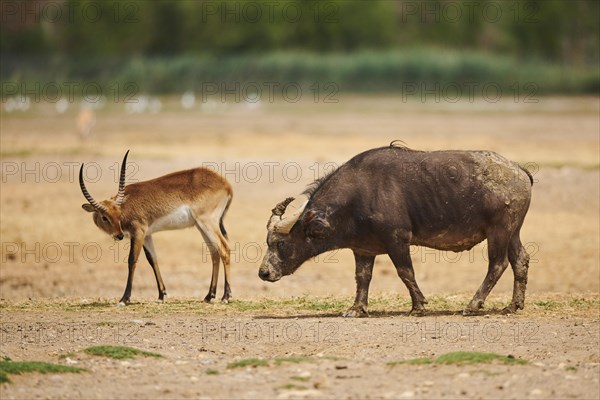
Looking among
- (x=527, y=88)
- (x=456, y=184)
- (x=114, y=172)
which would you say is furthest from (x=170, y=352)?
(x=527, y=88)

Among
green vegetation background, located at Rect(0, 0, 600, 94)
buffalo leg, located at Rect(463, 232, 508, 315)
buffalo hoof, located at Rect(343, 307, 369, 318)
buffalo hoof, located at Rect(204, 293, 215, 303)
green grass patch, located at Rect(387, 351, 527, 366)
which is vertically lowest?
buffalo hoof, located at Rect(204, 293, 215, 303)

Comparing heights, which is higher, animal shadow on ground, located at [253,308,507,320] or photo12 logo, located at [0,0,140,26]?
photo12 logo, located at [0,0,140,26]

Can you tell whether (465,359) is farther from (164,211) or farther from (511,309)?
(164,211)

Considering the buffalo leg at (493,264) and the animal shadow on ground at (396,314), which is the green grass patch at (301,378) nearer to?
the animal shadow on ground at (396,314)

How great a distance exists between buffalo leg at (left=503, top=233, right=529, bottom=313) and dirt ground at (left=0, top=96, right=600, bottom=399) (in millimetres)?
256

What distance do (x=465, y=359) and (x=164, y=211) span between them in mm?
6022

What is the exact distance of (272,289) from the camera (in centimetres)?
1919

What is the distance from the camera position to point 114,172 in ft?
92.7

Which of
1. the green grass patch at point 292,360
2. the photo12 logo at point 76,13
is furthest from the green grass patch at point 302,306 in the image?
the photo12 logo at point 76,13

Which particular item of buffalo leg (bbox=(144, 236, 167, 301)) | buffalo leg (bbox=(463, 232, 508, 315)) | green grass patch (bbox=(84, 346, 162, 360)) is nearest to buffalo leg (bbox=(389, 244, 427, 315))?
buffalo leg (bbox=(463, 232, 508, 315))

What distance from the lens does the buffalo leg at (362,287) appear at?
47.4 ft

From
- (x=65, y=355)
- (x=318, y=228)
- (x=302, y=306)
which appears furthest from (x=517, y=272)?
(x=65, y=355)

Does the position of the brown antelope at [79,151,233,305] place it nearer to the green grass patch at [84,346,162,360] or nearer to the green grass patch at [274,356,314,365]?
the green grass patch at [84,346,162,360]

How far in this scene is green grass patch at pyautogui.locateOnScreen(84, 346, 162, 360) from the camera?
11.9 meters
